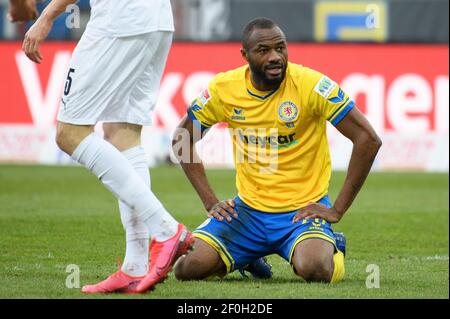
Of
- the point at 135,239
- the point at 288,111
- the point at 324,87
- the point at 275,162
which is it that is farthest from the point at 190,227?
the point at 135,239

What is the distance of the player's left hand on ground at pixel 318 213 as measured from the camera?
6.10 metres

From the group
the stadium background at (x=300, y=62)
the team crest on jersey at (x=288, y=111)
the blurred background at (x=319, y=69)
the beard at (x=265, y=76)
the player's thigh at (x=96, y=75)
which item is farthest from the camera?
the blurred background at (x=319, y=69)

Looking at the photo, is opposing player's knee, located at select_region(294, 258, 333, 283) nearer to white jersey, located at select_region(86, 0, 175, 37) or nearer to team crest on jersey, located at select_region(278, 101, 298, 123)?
team crest on jersey, located at select_region(278, 101, 298, 123)

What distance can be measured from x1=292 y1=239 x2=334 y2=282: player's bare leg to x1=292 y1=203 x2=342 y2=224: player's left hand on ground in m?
0.16

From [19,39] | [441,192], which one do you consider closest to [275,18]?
[19,39]

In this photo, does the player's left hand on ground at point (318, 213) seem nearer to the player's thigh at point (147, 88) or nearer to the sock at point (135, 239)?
the sock at point (135, 239)

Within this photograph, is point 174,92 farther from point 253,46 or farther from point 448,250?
point 253,46

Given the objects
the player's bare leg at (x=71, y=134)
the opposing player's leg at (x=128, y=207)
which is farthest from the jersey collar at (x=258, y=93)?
the player's bare leg at (x=71, y=134)

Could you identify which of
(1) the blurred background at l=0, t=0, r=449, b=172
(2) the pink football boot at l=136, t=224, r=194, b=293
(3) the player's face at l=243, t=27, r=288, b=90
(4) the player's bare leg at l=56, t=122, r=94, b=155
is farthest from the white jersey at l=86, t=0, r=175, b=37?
(1) the blurred background at l=0, t=0, r=449, b=172

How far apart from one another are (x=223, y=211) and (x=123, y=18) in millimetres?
1556

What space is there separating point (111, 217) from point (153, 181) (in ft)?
12.8

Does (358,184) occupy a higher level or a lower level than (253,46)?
lower

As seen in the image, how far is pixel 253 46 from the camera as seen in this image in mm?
6000

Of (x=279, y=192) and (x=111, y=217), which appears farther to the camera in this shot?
(x=111, y=217)
